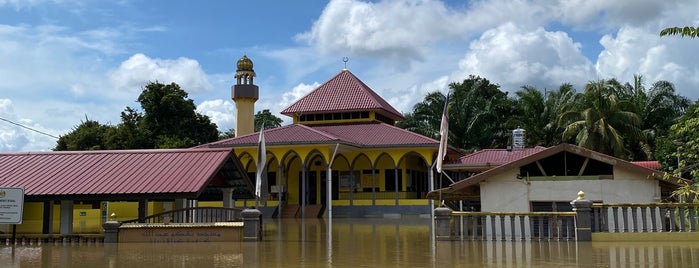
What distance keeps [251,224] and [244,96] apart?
28.3 meters

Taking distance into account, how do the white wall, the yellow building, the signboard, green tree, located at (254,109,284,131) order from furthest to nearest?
green tree, located at (254,109,284,131)
the yellow building
the white wall
the signboard

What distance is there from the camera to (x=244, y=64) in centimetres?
4497

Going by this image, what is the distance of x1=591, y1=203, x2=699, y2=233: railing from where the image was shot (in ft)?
51.1

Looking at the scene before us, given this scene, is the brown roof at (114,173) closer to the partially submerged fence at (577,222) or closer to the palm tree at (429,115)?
the partially submerged fence at (577,222)

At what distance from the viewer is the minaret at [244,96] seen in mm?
45062

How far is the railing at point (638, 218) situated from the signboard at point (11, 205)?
1306cm

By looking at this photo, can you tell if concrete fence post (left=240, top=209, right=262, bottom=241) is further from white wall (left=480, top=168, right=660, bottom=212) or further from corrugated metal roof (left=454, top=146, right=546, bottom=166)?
corrugated metal roof (left=454, top=146, right=546, bottom=166)

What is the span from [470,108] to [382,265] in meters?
33.1

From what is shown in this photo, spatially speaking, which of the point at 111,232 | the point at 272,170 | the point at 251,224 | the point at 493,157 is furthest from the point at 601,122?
the point at 111,232

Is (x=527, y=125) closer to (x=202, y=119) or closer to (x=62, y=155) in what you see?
(x=202, y=119)

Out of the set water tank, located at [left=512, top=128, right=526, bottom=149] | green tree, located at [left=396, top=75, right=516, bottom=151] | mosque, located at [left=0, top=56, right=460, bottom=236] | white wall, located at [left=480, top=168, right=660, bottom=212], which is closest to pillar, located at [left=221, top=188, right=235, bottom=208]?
mosque, located at [left=0, top=56, right=460, bottom=236]

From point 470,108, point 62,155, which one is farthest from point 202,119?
point 62,155

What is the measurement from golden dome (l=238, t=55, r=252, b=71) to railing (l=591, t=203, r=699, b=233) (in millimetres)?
31832

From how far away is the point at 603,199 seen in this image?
17688mm
